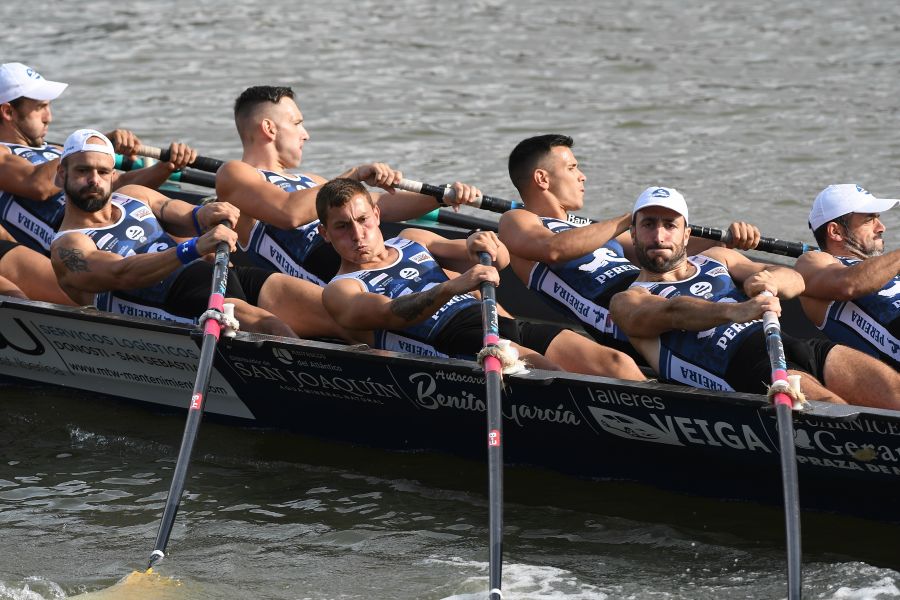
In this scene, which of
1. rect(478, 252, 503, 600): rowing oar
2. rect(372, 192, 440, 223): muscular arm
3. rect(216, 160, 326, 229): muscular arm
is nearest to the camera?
rect(478, 252, 503, 600): rowing oar

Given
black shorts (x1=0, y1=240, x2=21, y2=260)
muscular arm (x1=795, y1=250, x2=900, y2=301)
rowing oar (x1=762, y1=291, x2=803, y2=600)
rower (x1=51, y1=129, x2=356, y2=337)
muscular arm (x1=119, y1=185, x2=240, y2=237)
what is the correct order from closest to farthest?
1. rowing oar (x1=762, y1=291, x2=803, y2=600)
2. muscular arm (x1=795, y1=250, x2=900, y2=301)
3. rower (x1=51, y1=129, x2=356, y2=337)
4. black shorts (x1=0, y1=240, x2=21, y2=260)
5. muscular arm (x1=119, y1=185, x2=240, y2=237)

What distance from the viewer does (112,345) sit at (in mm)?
7418

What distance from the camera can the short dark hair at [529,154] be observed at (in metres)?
7.73

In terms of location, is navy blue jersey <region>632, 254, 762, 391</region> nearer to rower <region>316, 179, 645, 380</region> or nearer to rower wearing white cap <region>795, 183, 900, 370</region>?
rower <region>316, 179, 645, 380</region>

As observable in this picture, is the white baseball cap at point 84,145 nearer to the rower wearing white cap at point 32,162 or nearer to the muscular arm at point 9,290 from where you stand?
the rower wearing white cap at point 32,162

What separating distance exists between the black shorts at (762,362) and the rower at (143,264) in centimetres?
212

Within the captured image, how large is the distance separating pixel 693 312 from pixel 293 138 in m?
3.23

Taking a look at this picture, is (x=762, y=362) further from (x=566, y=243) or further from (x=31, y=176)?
(x=31, y=176)

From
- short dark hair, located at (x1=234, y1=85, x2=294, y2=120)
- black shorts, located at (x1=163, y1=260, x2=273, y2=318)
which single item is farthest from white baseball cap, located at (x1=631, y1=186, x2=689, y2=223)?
short dark hair, located at (x1=234, y1=85, x2=294, y2=120)

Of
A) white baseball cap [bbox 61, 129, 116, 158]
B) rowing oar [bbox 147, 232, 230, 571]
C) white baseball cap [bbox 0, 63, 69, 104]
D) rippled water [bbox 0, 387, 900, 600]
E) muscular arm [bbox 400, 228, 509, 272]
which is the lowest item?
rippled water [bbox 0, 387, 900, 600]

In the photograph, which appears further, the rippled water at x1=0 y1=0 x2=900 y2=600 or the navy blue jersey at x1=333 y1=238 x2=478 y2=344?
the navy blue jersey at x1=333 y1=238 x2=478 y2=344

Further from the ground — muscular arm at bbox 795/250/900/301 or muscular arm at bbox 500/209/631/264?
muscular arm at bbox 500/209/631/264

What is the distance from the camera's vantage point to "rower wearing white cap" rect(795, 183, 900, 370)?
6434 mm

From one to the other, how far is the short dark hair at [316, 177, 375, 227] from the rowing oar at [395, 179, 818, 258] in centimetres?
100
